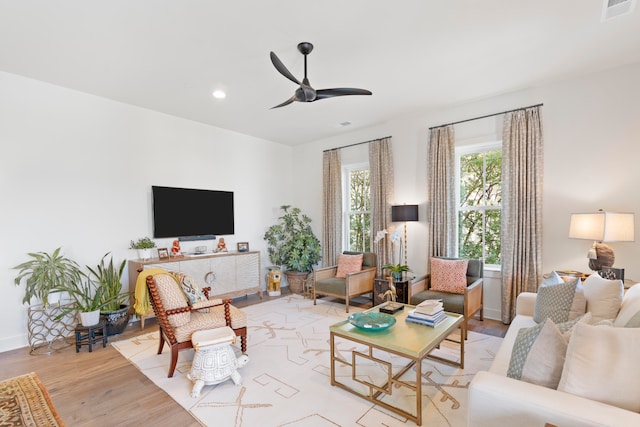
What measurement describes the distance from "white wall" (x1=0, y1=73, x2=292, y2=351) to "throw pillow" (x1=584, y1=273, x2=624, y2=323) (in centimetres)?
498

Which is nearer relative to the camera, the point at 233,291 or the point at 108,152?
the point at 108,152

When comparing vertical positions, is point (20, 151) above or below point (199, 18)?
below

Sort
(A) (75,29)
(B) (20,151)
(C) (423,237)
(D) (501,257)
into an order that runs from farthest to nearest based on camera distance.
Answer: (C) (423,237)
(D) (501,257)
(B) (20,151)
(A) (75,29)

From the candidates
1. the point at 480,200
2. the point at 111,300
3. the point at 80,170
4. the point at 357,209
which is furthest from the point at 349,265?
the point at 80,170

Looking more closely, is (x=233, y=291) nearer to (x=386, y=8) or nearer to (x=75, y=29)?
(x=75, y=29)

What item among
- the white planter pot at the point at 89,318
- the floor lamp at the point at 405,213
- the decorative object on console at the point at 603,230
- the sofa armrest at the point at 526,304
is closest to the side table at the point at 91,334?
the white planter pot at the point at 89,318

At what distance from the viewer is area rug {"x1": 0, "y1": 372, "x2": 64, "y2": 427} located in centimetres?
210

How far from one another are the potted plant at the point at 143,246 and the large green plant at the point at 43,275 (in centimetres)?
78

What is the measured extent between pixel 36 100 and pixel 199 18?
2.59 m

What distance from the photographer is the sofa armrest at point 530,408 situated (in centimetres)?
114

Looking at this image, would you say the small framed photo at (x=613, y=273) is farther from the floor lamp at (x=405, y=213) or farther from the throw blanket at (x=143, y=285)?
the throw blanket at (x=143, y=285)

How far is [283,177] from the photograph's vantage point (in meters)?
6.53

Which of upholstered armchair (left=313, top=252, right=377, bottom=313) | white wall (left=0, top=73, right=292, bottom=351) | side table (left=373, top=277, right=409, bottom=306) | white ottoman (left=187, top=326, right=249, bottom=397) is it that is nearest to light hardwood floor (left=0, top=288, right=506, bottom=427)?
white ottoman (left=187, top=326, right=249, bottom=397)

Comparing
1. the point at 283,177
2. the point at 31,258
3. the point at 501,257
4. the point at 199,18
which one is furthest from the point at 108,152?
the point at 501,257
